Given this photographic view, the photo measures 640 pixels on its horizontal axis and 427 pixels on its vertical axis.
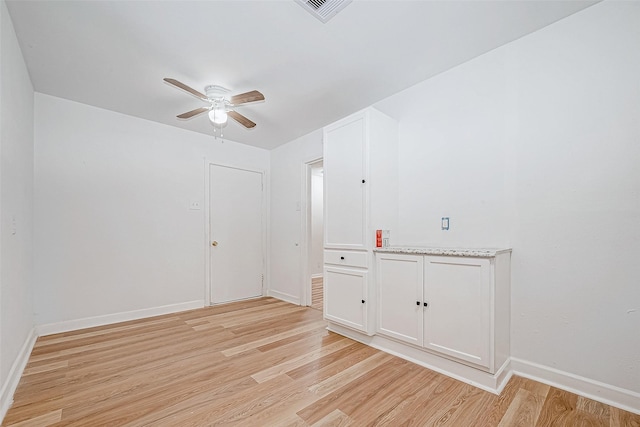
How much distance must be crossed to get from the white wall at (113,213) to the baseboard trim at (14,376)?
56cm

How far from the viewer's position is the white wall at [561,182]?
5.55 ft

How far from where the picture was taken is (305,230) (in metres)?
4.10

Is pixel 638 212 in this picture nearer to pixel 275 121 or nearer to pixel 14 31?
pixel 275 121

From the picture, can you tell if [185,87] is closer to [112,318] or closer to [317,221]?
[112,318]

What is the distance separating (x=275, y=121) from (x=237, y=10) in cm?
177

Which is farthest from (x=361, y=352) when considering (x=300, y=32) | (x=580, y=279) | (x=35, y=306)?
(x=35, y=306)

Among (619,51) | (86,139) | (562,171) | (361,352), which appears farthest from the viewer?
(86,139)

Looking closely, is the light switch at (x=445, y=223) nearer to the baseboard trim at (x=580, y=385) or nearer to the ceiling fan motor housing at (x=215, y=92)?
the baseboard trim at (x=580, y=385)

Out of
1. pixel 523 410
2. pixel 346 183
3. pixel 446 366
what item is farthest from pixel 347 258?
pixel 523 410

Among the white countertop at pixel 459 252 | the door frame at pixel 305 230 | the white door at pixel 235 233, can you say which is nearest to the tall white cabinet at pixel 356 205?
the white countertop at pixel 459 252

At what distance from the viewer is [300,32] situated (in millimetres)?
2002

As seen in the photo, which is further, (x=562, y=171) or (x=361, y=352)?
(x=361, y=352)

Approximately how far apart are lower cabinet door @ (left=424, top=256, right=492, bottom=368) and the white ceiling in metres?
1.70

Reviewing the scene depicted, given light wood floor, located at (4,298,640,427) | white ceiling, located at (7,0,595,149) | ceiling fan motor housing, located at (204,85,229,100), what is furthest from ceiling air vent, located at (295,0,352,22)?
light wood floor, located at (4,298,640,427)
